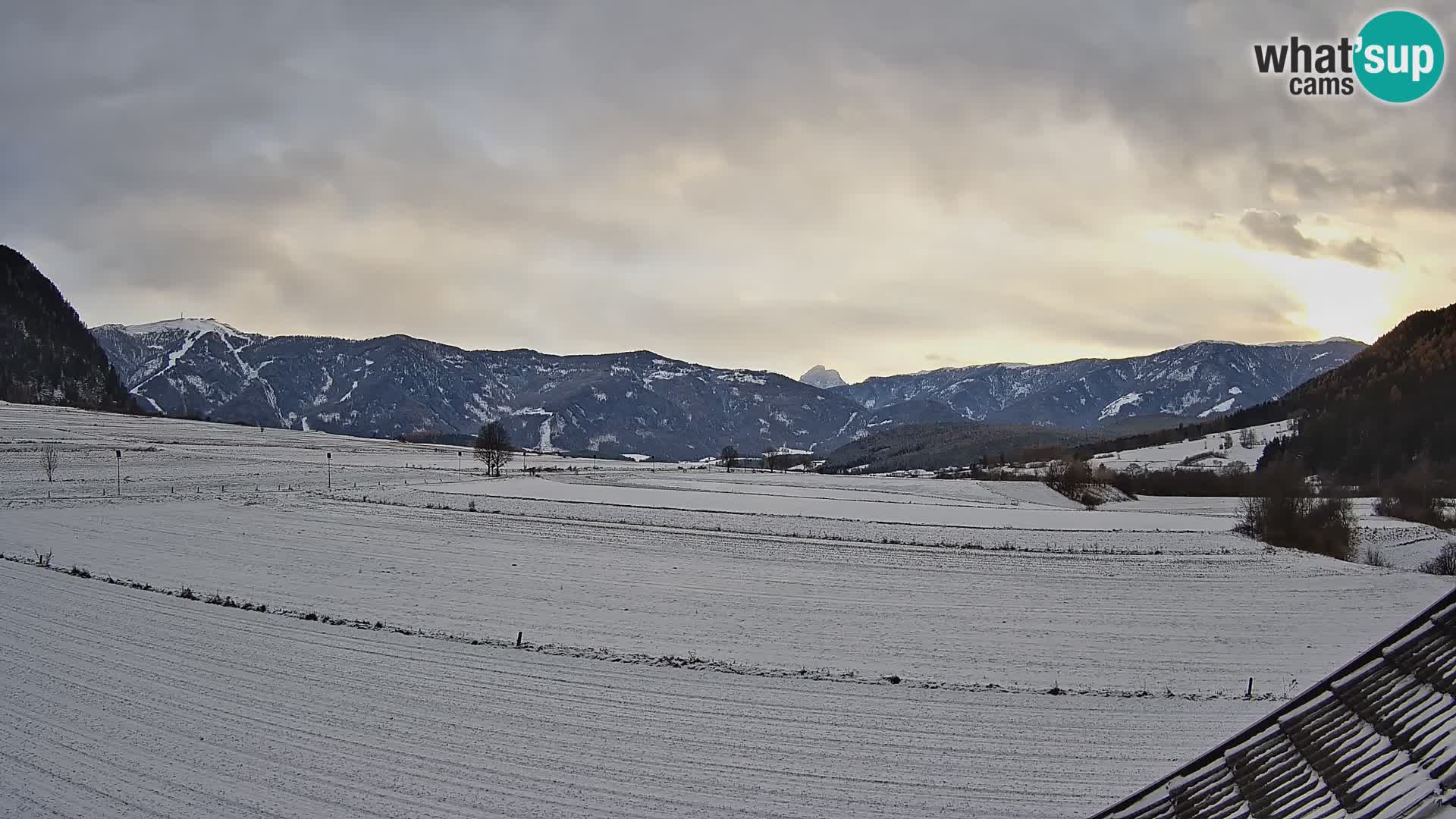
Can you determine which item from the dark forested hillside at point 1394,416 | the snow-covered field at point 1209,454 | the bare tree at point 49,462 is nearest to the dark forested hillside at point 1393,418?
the dark forested hillside at point 1394,416

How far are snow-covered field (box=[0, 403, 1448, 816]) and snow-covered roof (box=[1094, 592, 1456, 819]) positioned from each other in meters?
9.08

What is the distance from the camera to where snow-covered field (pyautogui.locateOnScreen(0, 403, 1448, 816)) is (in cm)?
1535

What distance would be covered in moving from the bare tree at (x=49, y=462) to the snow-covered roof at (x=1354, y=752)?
93.2 metres

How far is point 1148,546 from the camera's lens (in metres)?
56.2

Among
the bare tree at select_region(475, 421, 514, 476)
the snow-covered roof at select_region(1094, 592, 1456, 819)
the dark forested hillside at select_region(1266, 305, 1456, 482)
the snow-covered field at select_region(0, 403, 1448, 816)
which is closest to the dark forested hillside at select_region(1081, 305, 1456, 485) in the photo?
the dark forested hillside at select_region(1266, 305, 1456, 482)

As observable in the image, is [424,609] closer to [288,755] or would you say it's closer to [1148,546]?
[288,755]

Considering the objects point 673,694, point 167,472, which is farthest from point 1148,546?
point 167,472

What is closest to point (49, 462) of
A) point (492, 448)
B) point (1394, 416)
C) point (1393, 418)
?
point (492, 448)

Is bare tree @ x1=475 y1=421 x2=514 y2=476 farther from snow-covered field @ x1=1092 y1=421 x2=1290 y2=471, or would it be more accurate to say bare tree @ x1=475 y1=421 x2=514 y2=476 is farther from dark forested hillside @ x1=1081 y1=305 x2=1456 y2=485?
dark forested hillside @ x1=1081 y1=305 x2=1456 y2=485

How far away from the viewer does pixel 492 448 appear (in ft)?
385

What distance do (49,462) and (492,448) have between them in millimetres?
49169

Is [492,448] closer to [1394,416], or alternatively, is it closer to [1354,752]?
[1354,752]

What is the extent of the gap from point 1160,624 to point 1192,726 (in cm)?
1379

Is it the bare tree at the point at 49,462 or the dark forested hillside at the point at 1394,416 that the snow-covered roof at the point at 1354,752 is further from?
the dark forested hillside at the point at 1394,416
